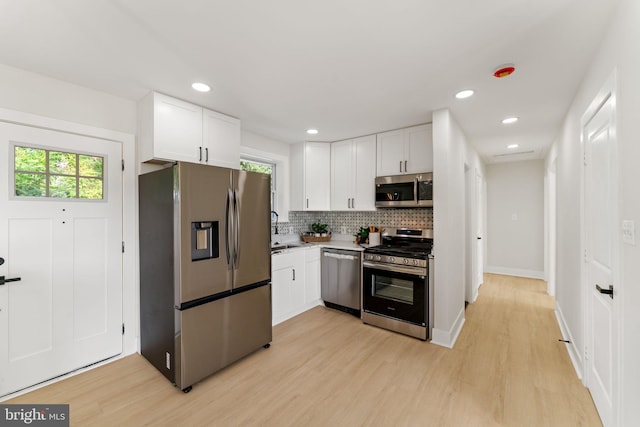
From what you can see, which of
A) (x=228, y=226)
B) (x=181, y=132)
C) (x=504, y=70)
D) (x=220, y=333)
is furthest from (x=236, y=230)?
(x=504, y=70)

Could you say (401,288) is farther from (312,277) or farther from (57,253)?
(57,253)

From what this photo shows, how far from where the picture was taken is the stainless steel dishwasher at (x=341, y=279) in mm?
3460

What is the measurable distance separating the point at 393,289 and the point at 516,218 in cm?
412

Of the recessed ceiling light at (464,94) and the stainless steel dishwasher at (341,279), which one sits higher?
the recessed ceiling light at (464,94)

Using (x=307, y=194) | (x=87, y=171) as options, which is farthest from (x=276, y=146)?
(x=87, y=171)

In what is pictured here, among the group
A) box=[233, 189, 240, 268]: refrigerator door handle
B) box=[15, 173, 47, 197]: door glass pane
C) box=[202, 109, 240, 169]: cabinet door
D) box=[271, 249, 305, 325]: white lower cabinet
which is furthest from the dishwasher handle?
box=[15, 173, 47, 197]: door glass pane

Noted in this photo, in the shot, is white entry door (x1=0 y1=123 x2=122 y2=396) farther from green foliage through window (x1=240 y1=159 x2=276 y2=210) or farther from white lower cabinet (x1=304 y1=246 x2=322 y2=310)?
white lower cabinet (x1=304 y1=246 x2=322 y2=310)

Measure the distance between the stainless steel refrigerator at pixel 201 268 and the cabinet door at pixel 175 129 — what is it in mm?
288

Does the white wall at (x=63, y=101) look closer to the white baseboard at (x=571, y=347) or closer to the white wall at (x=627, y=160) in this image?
the white wall at (x=627, y=160)

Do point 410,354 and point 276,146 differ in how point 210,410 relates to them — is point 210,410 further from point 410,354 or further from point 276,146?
point 276,146

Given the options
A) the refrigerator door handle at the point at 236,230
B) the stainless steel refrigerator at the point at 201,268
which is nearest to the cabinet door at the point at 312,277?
the stainless steel refrigerator at the point at 201,268

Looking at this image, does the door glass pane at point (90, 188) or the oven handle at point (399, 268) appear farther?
the oven handle at point (399, 268)

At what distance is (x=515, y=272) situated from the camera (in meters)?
5.59

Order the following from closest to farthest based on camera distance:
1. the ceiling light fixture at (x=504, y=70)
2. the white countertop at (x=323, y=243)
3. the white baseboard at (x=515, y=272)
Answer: the ceiling light fixture at (x=504, y=70) → the white countertop at (x=323, y=243) → the white baseboard at (x=515, y=272)
